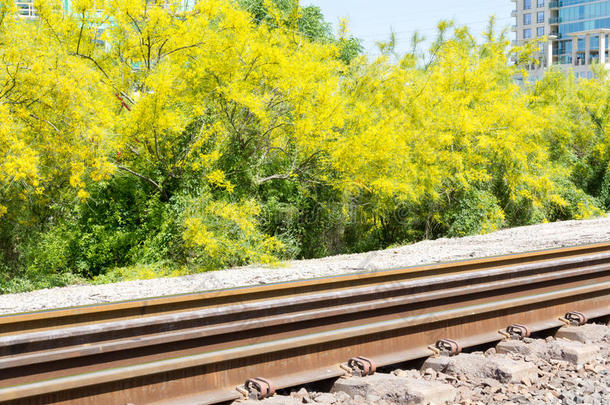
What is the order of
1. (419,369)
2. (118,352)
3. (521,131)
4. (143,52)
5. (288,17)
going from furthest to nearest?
(521,131)
(288,17)
(143,52)
(419,369)
(118,352)

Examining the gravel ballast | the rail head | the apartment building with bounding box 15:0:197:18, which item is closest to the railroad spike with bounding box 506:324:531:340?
the rail head

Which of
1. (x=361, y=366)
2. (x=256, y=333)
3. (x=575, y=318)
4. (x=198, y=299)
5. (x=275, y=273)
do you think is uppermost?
(x=198, y=299)

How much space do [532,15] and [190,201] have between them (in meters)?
118

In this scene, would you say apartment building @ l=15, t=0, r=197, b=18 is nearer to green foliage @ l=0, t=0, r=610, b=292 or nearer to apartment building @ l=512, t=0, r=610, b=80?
green foliage @ l=0, t=0, r=610, b=292

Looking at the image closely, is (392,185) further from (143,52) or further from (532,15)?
(532,15)

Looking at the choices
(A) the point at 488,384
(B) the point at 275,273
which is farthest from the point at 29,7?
(A) the point at 488,384

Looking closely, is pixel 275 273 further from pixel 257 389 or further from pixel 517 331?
pixel 257 389

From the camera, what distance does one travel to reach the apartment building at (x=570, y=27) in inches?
4254

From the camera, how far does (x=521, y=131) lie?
76.1 ft

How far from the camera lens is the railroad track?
14.3ft

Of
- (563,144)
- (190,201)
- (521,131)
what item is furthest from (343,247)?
(563,144)

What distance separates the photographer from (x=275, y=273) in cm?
1084

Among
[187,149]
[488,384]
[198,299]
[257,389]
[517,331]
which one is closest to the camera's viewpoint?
[257,389]

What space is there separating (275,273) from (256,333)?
5.57 meters
